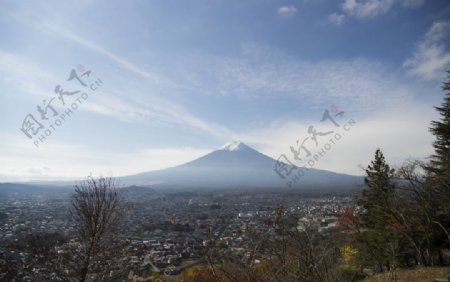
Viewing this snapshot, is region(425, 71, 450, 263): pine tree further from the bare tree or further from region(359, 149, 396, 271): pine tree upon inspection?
the bare tree

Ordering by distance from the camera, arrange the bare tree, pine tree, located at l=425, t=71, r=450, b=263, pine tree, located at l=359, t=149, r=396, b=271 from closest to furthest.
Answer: the bare tree → pine tree, located at l=425, t=71, r=450, b=263 → pine tree, located at l=359, t=149, r=396, b=271

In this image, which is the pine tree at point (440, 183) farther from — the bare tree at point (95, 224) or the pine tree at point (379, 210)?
the bare tree at point (95, 224)

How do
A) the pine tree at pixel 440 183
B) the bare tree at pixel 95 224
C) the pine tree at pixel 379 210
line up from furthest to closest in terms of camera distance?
the pine tree at pixel 379 210 → the pine tree at pixel 440 183 → the bare tree at pixel 95 224

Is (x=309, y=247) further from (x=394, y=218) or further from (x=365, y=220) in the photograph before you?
(x=365, y=220)

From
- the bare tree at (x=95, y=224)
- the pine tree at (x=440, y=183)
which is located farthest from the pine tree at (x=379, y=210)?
the bare tree at (x=95, y=224)

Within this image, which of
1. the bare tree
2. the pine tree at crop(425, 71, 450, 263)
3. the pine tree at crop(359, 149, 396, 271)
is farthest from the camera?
the pine tree at crop(359, 149, 396, 271)

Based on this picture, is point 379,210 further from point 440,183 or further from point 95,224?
point 95,224

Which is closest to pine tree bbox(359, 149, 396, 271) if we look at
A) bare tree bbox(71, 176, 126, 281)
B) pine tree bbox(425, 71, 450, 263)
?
pine tree bbox(425, 71, 450, 263)

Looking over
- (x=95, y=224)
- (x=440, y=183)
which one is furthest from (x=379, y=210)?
(x=95, y=224)
